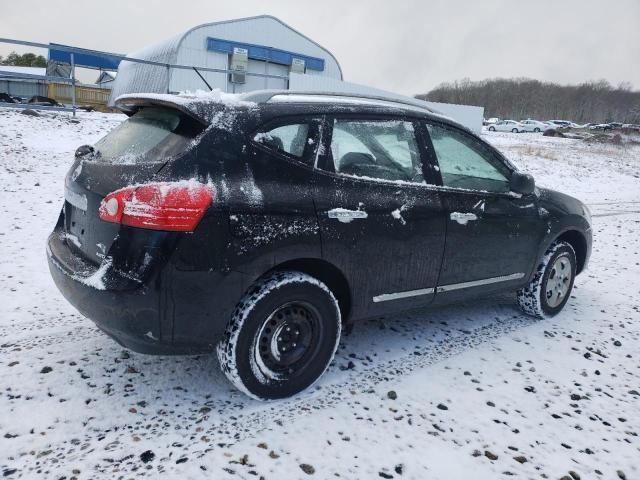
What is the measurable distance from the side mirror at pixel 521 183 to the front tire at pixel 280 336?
1986 mm

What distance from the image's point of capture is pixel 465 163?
3.87m

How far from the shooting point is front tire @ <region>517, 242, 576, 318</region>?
446cm

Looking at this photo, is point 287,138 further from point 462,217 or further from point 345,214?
point 462,217

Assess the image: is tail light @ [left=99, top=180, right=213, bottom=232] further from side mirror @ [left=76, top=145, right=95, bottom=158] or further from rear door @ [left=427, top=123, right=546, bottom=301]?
rear door @ [left=427, top=123, right=546, bottom=301]

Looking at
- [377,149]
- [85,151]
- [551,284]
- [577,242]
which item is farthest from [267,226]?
[577,242]

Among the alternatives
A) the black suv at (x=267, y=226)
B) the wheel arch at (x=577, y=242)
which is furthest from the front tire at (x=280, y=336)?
the wheel arch at (x=577, y=242)

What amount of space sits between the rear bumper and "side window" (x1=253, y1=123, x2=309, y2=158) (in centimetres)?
87

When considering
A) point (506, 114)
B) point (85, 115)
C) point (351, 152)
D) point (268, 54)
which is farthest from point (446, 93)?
point (351, 152)

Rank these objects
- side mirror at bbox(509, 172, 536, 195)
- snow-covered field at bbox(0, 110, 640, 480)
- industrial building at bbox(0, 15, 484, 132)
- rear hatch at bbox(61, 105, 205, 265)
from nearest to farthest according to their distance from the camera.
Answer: snow-covered field at bbox(0, 110, 640, 480)
rear hatch at bbox(61, 105, 205, 265)
side mirror at bbox(509, 172, 536, 195)
industrial building at bbox(0, 15, 484, 132)

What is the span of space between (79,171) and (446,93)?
518 feet

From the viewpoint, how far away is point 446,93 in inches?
5871

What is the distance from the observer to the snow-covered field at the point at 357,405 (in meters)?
2.43

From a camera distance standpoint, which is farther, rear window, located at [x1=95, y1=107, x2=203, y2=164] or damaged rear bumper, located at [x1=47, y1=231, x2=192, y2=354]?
rear window, located at [x1=95, y1=107, x2=203, y2=164]

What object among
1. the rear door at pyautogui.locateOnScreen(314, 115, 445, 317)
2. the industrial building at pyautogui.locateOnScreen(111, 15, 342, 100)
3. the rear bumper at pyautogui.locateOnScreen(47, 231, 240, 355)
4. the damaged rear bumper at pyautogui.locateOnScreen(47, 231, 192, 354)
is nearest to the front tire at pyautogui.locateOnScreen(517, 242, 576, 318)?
the rear door at pyautogui.locateOnScreen(314, 115, 445, 317)
